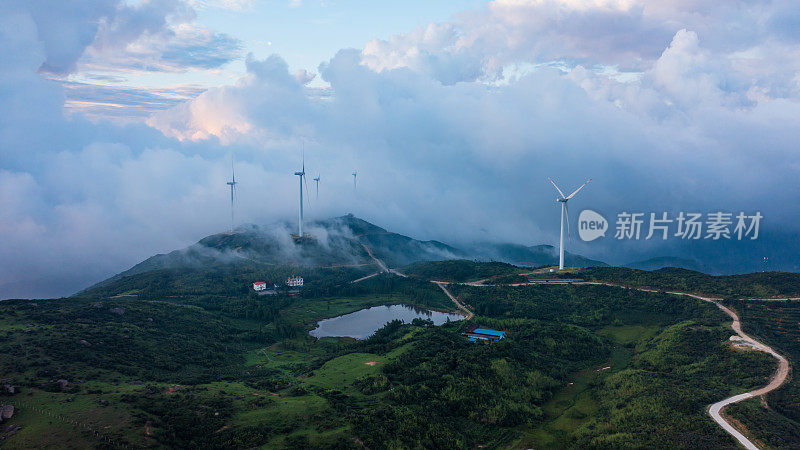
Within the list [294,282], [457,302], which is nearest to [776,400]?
[457,302]

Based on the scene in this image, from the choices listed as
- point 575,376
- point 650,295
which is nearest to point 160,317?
point 575,376

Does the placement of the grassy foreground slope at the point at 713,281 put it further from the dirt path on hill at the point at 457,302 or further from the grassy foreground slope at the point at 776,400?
the dirt path on hill at the point at 457,302

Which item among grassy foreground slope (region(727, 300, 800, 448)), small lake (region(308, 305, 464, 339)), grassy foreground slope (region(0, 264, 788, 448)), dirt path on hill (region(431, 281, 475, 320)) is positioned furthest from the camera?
dirt path on hill (region(431, 281, 475, 320))

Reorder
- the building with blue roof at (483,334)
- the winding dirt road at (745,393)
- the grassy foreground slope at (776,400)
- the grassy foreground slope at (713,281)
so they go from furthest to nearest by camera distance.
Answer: the grassy foreground slope at (713,281) → the building with blue roof at (483,334) → the winding dirt road at (745,393) → the grassy foreground slope at (776,400)

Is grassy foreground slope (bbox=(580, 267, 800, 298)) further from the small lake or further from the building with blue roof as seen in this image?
the building with blue roof

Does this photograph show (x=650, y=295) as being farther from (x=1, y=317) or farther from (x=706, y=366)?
(x=1, y=317)

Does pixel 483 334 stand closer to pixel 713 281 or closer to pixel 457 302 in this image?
pixel 457 302

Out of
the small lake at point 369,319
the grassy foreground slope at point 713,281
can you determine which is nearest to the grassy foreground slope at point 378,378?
the grassy foreground slope at point 713,281

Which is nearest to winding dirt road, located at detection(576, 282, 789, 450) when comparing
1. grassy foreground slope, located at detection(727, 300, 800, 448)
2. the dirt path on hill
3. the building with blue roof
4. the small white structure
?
grassy foreground slope, located at detection(727, 300, 800, 448)

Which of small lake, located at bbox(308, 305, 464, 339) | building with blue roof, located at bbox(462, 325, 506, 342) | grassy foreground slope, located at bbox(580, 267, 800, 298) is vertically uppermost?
grassy foreground slope, located at bbox(580, 267, 800, 298)
